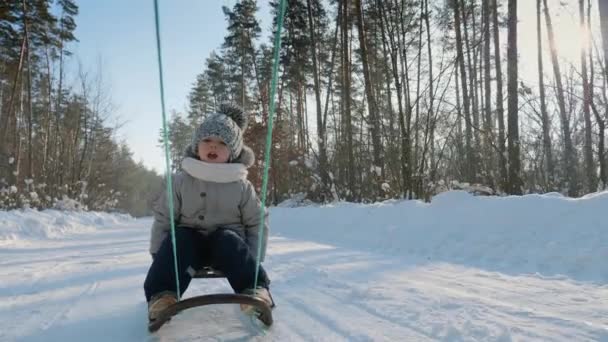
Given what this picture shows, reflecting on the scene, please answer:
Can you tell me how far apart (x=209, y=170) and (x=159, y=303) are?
2.44 ft

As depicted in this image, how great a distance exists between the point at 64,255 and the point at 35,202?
9.75 metres

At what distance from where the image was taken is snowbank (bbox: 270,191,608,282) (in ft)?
10.7

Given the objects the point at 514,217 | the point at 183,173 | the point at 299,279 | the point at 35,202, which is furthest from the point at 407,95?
the point at 35,202

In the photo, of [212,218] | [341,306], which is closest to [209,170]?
[212,218]

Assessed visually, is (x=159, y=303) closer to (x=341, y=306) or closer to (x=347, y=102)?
(x=341, y=306)

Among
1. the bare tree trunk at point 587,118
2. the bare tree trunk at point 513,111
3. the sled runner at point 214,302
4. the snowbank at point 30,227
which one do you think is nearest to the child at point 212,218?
the sled runner at point 214,302

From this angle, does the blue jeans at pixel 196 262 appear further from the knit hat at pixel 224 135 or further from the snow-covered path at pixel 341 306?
the knit hat at pixel 224 135

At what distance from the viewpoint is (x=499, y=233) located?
4074 millimetres

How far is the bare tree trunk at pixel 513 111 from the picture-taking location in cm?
709

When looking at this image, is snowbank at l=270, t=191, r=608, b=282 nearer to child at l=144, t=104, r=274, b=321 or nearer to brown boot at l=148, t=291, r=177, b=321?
child at l=144, t=104, r=274, b=321

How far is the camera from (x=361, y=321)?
1893 millimetres

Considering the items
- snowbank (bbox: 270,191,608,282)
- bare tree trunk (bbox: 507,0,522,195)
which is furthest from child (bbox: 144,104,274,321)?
bare tree trunk (bbox: 507,0,522,195)

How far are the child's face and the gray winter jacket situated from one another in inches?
3.4

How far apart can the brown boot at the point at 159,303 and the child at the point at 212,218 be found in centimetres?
4
